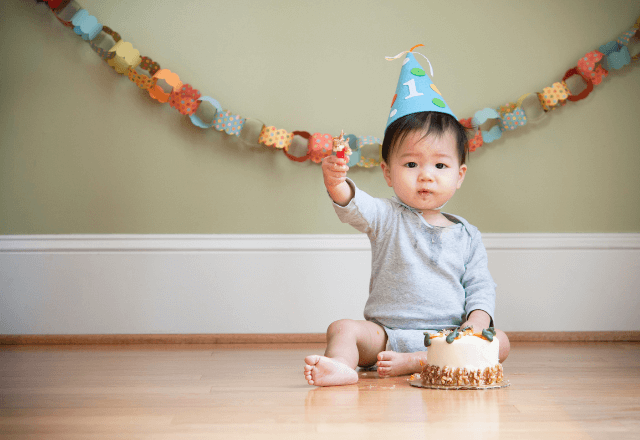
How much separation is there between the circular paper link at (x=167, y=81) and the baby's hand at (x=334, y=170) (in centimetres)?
65

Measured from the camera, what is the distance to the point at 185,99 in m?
1.57

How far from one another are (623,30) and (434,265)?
97cm

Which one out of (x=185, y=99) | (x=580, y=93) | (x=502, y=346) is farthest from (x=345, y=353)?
(x=580, y=93)

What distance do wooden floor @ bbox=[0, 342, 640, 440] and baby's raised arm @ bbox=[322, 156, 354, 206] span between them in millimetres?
330

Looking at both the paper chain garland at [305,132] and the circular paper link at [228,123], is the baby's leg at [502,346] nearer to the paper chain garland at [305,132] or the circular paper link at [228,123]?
the paper chain garland at [305,132]

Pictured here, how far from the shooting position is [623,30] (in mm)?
1682

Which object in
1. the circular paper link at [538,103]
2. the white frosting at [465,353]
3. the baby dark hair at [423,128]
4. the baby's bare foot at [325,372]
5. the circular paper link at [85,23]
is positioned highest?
the circular paper link at [85,23]

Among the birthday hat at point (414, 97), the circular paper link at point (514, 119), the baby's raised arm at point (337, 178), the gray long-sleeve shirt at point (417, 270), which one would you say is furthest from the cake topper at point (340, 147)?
the circular paper link at point (514, 119)

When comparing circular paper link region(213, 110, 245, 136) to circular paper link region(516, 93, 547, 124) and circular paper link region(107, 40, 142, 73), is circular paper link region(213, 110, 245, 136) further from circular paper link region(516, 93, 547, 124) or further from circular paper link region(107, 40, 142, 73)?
circular paper link region(516, 93, 547, 124)

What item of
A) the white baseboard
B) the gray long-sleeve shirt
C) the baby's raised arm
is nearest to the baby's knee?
the gray long-sleeve shirt

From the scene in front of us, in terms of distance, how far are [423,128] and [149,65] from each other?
0.78 m

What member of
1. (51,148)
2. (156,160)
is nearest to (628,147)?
(156,160)

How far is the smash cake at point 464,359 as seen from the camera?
3.17ft

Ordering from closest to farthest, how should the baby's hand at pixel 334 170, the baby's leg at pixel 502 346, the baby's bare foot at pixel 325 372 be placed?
the baby's bare foot at pixel 325 372, the baby's hand at pixel 334 170, the baby's leg at pixel 502 346
